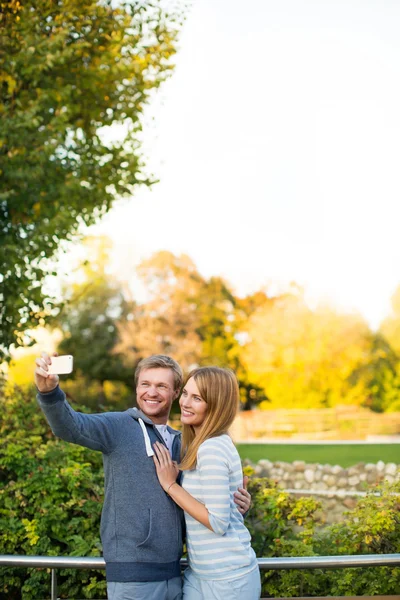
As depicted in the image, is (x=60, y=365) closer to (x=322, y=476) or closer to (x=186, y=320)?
(x=322, y=476)

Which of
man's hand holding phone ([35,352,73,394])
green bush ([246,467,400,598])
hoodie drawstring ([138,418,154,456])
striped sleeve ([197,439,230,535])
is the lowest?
green bush ([246,467,400,598])

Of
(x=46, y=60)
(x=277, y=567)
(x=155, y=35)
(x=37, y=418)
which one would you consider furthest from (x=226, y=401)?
(x=155, y=35)

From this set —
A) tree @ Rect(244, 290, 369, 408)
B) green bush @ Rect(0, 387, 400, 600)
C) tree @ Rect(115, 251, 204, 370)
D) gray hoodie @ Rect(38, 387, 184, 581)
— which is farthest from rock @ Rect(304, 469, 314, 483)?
tree @ Rect(115, 251, 204, 370)

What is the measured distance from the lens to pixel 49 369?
263 centimetres

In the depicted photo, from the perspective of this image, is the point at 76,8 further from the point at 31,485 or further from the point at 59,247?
the point at 31,485

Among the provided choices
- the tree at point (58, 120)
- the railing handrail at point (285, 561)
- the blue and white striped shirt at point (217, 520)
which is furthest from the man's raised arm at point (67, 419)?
the tree at point (58, 120)

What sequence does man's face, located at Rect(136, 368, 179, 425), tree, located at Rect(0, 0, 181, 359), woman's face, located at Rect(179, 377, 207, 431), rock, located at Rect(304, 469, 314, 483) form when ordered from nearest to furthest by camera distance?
woman's face, located at Rect(179, 377, 207, 431) → man's face, located at Rect(136, 368, 179, 425) → tree, located at Rect(0, 0, 181, 359) → rock, located at Rect(304, 469, 314, 483)

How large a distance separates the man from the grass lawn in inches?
550

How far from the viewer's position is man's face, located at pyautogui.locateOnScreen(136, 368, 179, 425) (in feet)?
10.0

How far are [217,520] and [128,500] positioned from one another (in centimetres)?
38

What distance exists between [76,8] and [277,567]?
8470 millimetres

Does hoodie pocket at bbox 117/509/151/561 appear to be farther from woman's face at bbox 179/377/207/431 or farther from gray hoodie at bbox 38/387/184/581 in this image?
woman's face at bbox 179/377/207/431

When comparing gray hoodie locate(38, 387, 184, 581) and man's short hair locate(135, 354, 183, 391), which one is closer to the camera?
gray hoodie locate(38, 387, 184, 581)

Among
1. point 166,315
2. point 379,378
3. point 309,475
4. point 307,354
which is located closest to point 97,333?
point 166,315
